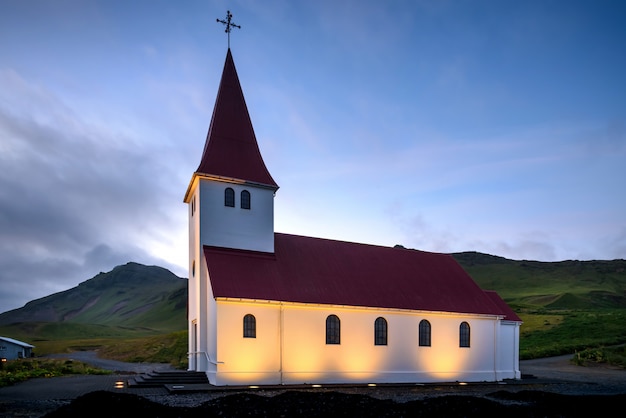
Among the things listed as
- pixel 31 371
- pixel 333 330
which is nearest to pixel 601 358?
pixel 333 330

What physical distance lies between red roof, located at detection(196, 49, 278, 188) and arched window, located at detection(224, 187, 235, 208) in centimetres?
70

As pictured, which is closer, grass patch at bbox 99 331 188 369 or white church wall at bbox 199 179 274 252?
white church wall at bbox 199 179 274 252

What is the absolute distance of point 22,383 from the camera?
21328 mm

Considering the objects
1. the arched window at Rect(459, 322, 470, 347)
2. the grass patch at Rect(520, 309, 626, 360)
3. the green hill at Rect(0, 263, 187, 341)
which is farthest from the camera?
the green hill at Rect(0, 263, 187, 341)

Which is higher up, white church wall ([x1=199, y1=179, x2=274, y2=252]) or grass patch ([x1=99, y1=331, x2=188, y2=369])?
white church wall ([x1=199, y1=179, x2=274, y2=252])

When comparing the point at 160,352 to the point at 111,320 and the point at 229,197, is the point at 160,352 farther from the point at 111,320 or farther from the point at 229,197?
the point at 111,320

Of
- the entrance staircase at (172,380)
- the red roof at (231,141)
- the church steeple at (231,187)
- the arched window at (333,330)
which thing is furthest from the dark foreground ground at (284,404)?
the red roof at (231,141)

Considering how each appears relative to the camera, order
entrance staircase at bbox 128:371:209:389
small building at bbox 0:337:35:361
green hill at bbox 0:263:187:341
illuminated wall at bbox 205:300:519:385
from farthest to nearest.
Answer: green hill at bbox 0:263:187:341 < small building at bbox 0:337:35:361 < illuminated wall at bbox 205:300:519:385 < entrance staircase at bbox 128:371:209:389

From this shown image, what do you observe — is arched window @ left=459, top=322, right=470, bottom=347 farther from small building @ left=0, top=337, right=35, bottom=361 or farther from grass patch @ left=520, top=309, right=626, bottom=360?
small building @ left=0, top=337, right=35, bottom=361

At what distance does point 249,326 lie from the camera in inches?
797

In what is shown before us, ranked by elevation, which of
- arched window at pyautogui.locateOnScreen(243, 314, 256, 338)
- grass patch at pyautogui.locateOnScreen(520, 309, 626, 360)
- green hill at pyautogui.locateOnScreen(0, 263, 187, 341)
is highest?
arched window at pyautogui.locateOnScreen(243, 314, 256, 338)

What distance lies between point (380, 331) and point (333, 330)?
2647 millimetres

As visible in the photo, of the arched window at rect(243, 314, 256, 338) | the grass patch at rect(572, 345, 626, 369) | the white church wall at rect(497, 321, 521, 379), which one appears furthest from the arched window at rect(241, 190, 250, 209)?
the grass patch at rect(572, 345, 626, 369)

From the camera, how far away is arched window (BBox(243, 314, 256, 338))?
20.1 meters
